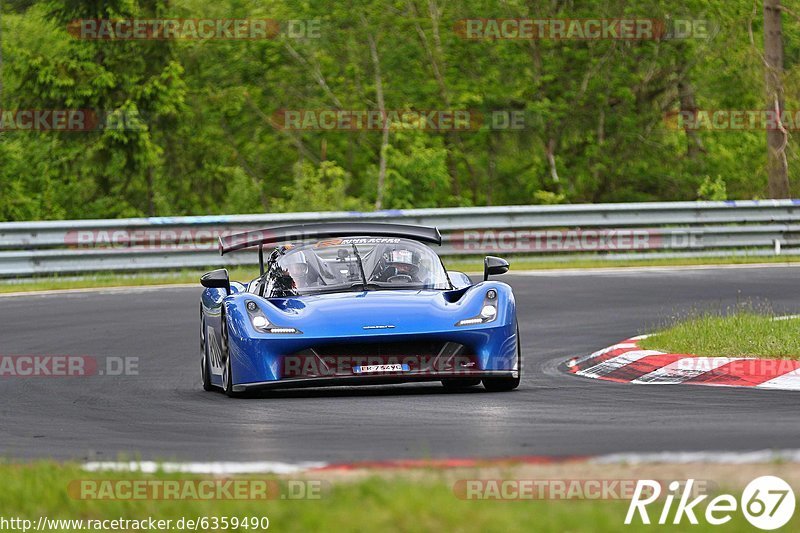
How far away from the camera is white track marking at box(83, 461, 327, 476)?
6602 mm

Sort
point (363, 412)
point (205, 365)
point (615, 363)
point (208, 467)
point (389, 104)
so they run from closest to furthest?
point (208, 467) → point (363, 412) → point (205, 365) → point (615, 363) → point (389, 104)

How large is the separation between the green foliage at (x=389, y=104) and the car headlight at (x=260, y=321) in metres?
24.3

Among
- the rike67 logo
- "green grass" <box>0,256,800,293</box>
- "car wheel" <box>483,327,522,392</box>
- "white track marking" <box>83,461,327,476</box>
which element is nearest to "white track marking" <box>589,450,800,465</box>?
the rike67 logo

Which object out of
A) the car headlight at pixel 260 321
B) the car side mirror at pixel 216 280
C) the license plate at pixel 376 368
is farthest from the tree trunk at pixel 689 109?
the license plate at pixel 376 368

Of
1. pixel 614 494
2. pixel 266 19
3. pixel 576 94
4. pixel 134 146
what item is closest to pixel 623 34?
pixel 576 94

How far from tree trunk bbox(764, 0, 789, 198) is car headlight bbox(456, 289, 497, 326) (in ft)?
69.0

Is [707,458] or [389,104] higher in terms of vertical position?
[389,104]

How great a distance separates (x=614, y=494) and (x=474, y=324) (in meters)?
5.20

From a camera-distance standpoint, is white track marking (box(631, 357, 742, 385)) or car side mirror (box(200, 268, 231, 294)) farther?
car side mirror (box(200, 268, 231, 294))

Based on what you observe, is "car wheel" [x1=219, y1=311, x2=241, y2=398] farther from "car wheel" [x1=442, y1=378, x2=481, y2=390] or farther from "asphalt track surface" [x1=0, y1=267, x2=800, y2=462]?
"car wheel" [x1=442, y1=378, x2=481, y2=390]

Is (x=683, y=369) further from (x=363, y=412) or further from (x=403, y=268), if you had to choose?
(x=363, y=412)

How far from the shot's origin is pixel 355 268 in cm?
1194


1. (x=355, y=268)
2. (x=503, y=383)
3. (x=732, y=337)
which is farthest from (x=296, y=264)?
(x=732, y=337)

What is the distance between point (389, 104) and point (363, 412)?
109 ft
